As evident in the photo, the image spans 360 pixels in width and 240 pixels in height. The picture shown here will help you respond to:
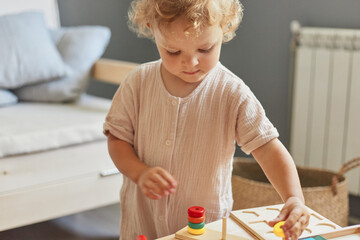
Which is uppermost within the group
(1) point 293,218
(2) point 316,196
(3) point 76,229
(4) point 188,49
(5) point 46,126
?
(4) point 188,49

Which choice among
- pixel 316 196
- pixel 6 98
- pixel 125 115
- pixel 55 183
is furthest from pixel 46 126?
pixel 316 196

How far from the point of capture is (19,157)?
1.47 m

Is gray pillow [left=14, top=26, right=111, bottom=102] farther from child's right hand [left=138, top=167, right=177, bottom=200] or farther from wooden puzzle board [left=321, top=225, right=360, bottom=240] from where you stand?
wooden puzzle board [left=321, top=225, right=360, bottom=240]

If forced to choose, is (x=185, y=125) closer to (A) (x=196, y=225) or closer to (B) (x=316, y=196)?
(A) (x=196, y=225)

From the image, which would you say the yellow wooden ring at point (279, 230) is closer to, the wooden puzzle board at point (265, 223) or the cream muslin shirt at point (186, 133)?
the wooden puzzle board at point (265, 223)

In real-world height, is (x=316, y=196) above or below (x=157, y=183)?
below

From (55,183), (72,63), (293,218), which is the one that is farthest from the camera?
(72,63)

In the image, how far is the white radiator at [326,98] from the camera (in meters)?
1.75

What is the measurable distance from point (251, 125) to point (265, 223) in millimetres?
170

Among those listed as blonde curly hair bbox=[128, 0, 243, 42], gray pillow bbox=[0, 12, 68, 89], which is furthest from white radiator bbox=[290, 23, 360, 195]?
blonde curly hair bbox=[128, 0, 243, 42]

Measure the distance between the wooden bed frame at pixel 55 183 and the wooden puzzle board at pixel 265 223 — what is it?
88cm

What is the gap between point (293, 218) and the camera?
0.66 meters

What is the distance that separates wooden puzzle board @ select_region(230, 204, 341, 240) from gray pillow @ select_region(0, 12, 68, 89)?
51.3 inches

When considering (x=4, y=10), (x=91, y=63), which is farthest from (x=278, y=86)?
(x=4, y=10)
